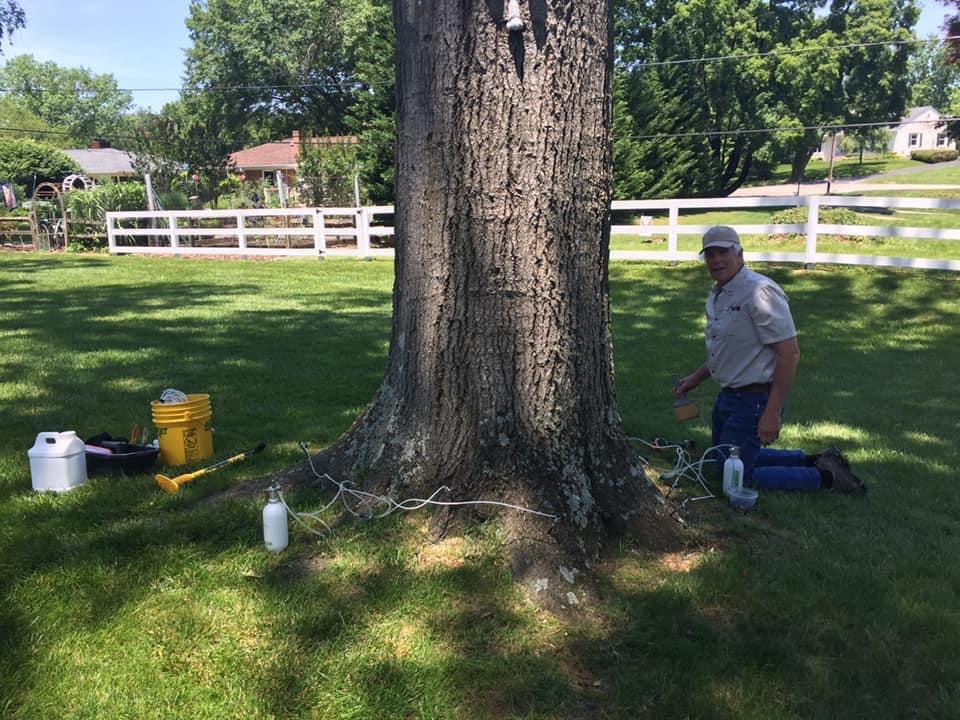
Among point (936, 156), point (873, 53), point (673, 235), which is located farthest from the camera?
point (936, 156)

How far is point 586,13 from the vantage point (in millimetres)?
3119

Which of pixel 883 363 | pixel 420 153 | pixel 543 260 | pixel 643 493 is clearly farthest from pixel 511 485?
pixel 883 363

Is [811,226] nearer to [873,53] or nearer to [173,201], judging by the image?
[173,201]

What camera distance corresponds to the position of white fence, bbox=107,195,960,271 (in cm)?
1201

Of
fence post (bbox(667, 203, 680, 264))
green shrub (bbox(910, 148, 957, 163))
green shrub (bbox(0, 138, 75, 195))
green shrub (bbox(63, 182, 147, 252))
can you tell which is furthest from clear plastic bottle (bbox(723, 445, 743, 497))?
green shrub (bbox(910, 148, 957, 163))

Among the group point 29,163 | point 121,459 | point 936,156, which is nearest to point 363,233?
point 121,459

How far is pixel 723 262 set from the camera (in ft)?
13.0

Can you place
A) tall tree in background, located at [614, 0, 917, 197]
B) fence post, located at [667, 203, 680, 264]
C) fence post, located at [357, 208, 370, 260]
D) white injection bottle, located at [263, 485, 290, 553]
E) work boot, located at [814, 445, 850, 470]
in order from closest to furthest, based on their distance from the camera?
white injection bottle, located at [263, 485, 290, 553]
work boot, located at [814, 445, 850, 470]
fence post, located at [667, 203, 680, 264]
fence post, located at [357, 208, 370, 260]
tall tree in background, located at [614, 0, 917, 197]

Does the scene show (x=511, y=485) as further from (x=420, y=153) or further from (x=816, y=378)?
(x=816, y=378)

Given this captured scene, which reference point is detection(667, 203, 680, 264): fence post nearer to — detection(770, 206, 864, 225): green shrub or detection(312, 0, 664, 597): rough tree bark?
detection(770, 206, 864, 225): green shrub

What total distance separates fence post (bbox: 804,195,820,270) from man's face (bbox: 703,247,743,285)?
30.3 feet

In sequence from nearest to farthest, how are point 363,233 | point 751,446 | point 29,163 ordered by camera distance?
point 751,446, point 363,233, point 29,163

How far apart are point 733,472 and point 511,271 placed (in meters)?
1.56

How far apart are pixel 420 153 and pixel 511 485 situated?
4.50 ft
